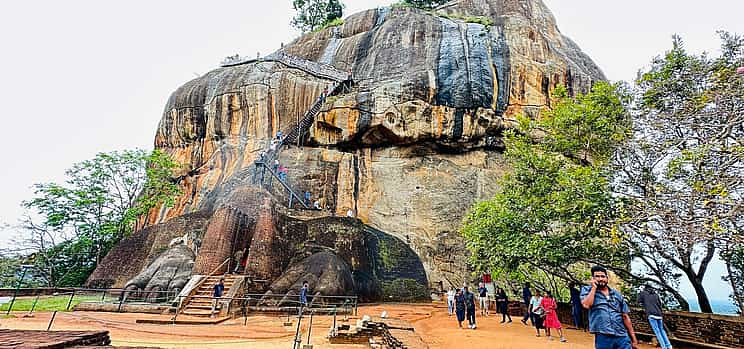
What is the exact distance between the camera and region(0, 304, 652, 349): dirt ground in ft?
29.2

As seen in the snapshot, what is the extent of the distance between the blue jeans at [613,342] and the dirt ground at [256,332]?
497 centimetres

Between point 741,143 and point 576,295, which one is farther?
point 576,295

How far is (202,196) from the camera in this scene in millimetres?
24641

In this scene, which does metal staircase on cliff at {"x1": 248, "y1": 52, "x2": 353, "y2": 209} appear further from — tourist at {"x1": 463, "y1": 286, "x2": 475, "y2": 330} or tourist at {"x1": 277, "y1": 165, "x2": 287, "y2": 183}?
tourist at {"x1": 463, "y1": 286, "x2": 475, "y2": 330}

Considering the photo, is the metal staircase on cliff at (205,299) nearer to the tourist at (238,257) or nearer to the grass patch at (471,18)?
the tourist at (238,257)

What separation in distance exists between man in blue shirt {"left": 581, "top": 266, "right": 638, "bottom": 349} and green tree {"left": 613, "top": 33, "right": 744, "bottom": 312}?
162 inches

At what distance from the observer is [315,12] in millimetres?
38688

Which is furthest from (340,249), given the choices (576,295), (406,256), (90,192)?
(90,192)

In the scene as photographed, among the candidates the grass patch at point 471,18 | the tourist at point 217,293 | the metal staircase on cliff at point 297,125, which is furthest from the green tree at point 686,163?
the grass patch at point 471,18

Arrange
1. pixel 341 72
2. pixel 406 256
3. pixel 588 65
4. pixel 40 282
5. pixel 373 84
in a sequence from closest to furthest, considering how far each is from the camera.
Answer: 1. pixel 406 256
2. pixel 40 282
3. pixel 373 84
4. pixel 341 72
5. pixel 588 65

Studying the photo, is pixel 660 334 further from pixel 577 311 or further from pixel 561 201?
pixel 577 311

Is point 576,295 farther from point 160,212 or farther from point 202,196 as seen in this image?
point 160,212

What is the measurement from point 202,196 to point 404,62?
1392 centimetres

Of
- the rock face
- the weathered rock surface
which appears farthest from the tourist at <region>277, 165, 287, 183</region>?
the weathered rock surface
